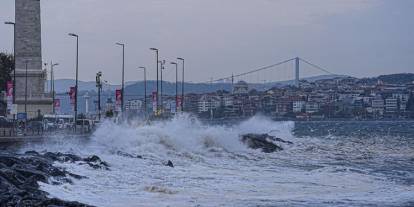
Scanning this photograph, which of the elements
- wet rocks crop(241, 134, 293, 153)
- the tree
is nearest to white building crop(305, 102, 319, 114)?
the tree

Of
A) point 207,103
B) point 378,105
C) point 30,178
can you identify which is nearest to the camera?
point 30,178

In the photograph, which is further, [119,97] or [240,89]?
[240,89]

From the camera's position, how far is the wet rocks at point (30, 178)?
1509cm

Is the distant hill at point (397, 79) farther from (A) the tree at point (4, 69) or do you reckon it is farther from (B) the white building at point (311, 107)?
(A) the tree at point (4, 69)

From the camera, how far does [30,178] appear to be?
61.8 feet

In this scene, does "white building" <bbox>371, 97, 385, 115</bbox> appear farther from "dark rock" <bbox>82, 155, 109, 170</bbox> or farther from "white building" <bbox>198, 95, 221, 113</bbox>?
"dark rock" <bbox>82, 155, 109, 170</bbox>

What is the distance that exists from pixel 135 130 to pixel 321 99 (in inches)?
4762

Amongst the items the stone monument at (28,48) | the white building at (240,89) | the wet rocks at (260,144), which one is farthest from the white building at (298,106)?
the wet rocks at (260,144)

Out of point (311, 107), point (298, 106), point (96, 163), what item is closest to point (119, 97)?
point (96, 163)

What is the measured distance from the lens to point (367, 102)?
168250 mm

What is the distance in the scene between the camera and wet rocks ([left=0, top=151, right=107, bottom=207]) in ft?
49.5

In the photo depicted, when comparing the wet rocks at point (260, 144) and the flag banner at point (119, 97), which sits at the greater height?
the flag banner at point (119, 97)

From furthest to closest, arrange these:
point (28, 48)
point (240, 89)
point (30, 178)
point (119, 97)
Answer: point (240, 89) → point (28, 48) → point (119, 97) → point (30, 178)

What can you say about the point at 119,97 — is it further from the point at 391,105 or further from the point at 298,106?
the point at 391,105
